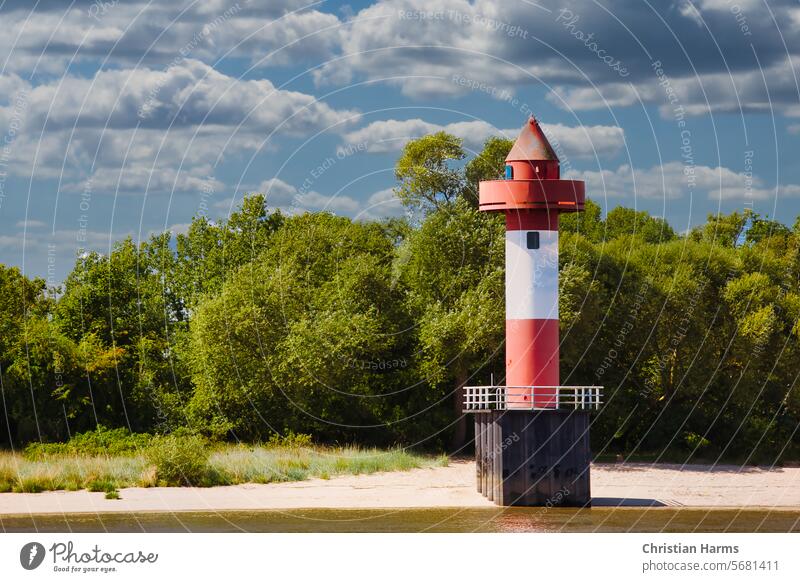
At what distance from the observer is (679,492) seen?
57.2 m

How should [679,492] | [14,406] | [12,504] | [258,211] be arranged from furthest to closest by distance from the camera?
[258,211] → [14,406] → [679,492] → [12,504]

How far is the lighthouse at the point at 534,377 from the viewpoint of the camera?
49562 millimetres

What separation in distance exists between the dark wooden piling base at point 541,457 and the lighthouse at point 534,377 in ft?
0.11

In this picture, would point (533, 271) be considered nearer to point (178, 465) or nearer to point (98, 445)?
point (178, 465)

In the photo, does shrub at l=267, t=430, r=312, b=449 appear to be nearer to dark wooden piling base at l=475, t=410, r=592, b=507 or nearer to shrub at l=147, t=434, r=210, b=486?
shrub at l=147, t=434, r=210, b=486

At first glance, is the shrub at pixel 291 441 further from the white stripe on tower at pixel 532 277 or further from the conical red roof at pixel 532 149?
the conical red roof at pixel 532 149

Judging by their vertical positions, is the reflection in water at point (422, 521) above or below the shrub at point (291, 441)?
below

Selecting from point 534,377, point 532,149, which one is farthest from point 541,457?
point 532,149

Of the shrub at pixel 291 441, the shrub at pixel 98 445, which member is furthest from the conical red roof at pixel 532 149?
the shrub at pixel 98 445

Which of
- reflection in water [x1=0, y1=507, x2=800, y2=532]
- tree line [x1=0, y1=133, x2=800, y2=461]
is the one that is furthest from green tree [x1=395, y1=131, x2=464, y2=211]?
reflection in water [x1=0, y1=507, x2=800, y2=532]

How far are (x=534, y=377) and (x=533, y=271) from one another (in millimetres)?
3710
